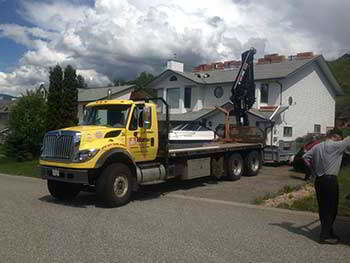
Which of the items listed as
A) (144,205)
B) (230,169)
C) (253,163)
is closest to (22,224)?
(144,205)

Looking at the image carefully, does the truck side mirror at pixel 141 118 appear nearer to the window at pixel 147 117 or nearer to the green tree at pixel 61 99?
the window at pixel 147 117

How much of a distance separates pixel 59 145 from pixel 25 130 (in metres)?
20.6

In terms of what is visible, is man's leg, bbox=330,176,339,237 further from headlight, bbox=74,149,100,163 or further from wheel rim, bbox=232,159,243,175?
wheel rim, bbox=232,159,243,175

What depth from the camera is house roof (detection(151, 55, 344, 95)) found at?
102 feet

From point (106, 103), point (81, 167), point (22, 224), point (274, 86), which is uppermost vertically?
point (274, 86)

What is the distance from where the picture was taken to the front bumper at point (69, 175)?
10742 millimetres

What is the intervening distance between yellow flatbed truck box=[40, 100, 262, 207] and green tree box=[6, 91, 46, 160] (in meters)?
18.8

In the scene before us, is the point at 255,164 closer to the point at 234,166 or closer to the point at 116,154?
the point at 234,166

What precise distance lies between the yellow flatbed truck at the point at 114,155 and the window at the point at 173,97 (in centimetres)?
2277

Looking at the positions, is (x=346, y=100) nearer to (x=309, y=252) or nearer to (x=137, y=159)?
(x=137, y=159)

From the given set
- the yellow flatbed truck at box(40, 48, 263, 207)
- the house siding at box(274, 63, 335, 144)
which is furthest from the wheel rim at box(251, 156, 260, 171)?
the house siding at box(274, 63, 335, 144)

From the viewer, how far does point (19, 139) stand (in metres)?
30.7

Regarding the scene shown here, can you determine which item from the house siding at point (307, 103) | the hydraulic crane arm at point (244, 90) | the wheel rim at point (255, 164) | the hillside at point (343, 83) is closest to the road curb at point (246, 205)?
the wheel rim at point (255, 164)

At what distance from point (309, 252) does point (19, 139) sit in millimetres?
27070
